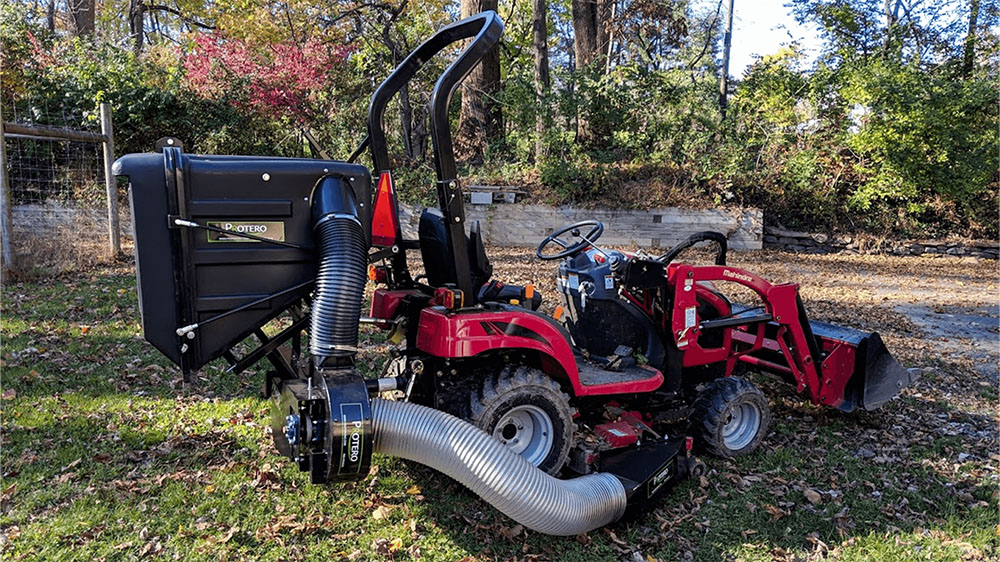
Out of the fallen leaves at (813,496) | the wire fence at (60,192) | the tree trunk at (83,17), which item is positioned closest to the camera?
the fallen leaves at (813,496)

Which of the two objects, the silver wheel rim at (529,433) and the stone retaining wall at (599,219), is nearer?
the silver wheel rim at (529,433)

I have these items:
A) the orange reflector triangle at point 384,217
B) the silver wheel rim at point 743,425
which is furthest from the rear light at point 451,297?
the silver wheel rim at point 743,425

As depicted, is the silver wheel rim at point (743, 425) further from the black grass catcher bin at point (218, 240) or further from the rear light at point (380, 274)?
the black grass catcher bin at point (218, 240)

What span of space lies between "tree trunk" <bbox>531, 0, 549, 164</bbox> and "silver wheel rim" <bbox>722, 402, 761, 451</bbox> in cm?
1041

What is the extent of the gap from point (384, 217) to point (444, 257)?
40 centimetres

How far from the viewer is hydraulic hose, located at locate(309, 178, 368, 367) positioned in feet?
10.1

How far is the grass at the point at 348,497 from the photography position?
3.34 m

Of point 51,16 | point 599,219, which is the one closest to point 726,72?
point 599,219

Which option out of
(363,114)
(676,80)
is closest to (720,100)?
(676,80)

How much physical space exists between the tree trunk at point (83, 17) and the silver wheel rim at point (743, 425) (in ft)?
71.8

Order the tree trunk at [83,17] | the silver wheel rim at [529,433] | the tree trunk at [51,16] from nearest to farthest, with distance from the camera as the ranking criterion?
1. the silver wheel rim at [529,433]
2. the tree trunk at [83,17]
3. the tree trunk at [51,16]

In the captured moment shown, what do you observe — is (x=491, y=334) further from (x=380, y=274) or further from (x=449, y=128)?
(x=449, y=128)

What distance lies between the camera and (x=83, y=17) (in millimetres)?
21391

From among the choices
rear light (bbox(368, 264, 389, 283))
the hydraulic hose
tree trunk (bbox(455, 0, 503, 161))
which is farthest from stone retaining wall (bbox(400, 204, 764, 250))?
the hydraulic hose
